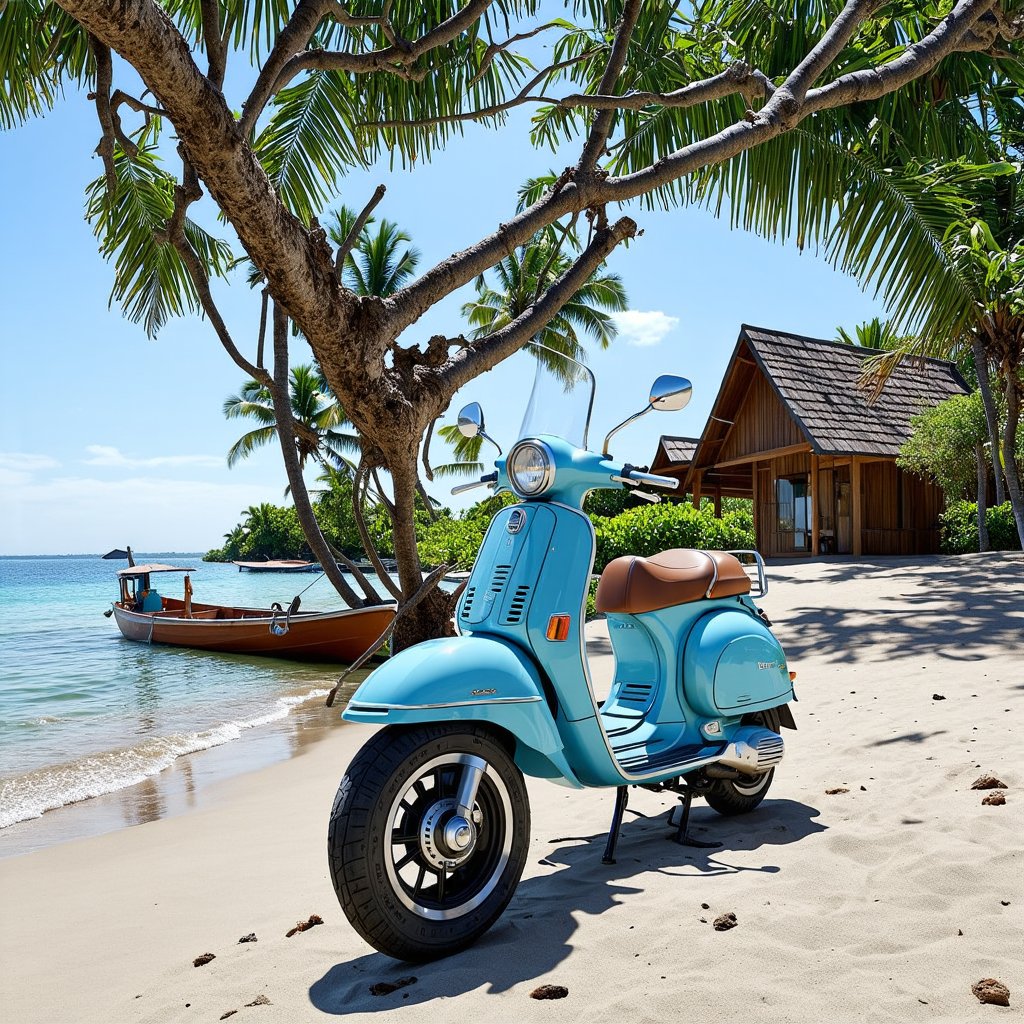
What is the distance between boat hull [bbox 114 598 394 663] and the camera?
45.5 ft

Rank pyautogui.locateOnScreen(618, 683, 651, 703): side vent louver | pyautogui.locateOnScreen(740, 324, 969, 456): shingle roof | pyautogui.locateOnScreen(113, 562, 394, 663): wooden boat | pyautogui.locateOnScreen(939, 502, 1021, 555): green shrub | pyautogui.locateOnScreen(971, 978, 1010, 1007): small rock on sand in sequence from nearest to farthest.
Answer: pyautogui.locateOnScreen(971, 978, 1010, 1007): small rock on sand < pyautogui.locateOnScreen(618, 683, 651, 703): side vent louver < pyautogui.locateOnScreen(113, 562, 394, 663): wooden boat < pyautogui.locateOnScreen(939, 502, 1021, 555): green shrub < pyautogui.locateOnScreen(740, 324, 969, 456): shingle roof

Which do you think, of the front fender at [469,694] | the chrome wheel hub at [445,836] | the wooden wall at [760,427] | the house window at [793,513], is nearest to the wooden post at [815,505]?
the wooden wall at [760,427]

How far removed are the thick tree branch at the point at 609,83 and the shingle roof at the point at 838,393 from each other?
12.3m

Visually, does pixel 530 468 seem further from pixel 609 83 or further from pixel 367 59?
pixel 609 83

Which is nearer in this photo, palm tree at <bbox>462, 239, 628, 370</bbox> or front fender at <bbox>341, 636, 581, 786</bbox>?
front fender at <bbox>341, 636, 581, 786</bbox>

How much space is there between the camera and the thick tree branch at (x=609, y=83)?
536cm

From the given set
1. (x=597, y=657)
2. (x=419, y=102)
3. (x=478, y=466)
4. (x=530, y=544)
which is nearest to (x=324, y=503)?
(x=478, y=466)

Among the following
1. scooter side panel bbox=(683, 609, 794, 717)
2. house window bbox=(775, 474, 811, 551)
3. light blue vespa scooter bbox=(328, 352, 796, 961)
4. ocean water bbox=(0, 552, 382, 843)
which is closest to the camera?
light blue vespa scooter bbox=(328, 352, 796, 961)

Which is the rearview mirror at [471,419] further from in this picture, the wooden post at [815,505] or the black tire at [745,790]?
the wooden post at [815,505]

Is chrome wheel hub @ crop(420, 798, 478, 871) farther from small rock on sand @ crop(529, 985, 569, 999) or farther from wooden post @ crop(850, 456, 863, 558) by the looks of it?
wooden post @ crop(850, 456, 863, 558)

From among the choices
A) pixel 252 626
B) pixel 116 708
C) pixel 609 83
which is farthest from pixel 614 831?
pixel 252 626

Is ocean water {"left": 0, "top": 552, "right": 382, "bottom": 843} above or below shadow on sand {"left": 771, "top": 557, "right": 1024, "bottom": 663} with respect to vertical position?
below

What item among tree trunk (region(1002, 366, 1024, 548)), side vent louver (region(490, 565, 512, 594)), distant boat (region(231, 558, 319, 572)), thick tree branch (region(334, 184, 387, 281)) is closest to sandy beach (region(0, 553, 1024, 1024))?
side vent louver (region(490, 565, 512, 594))

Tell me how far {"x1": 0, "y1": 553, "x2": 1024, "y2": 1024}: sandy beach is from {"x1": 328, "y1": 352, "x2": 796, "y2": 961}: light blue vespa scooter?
23 centimetres
